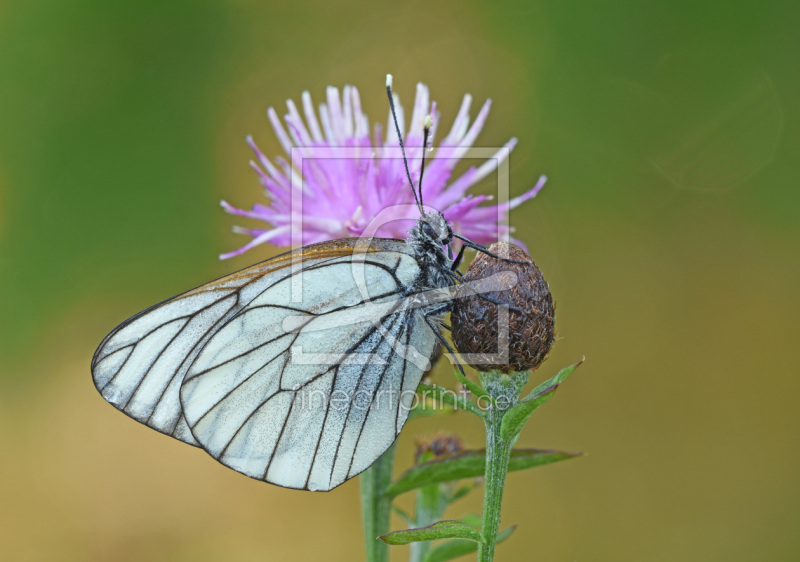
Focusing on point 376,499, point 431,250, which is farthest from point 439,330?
point 376,499

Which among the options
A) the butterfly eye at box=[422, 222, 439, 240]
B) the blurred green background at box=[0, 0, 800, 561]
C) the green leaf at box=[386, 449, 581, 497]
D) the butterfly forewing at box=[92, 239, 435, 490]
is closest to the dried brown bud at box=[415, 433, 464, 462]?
the green leaf at box=[386, 449, 581, 497]

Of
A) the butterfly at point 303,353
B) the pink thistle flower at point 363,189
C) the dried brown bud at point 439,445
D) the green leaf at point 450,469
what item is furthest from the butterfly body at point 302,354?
the dried brown bud at point 439,445

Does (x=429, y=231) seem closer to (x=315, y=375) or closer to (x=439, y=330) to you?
(x=439, y=330)

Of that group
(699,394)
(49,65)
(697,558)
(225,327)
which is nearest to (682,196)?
(699,394)

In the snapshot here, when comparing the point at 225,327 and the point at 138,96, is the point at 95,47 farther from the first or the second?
the point at 225,327

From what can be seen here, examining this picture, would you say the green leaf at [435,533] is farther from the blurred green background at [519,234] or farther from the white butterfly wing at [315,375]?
the blurred green background at [519,234]

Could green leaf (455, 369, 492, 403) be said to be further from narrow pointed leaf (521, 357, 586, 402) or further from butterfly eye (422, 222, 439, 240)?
butterfly eye (422, 222, 439, 240)
